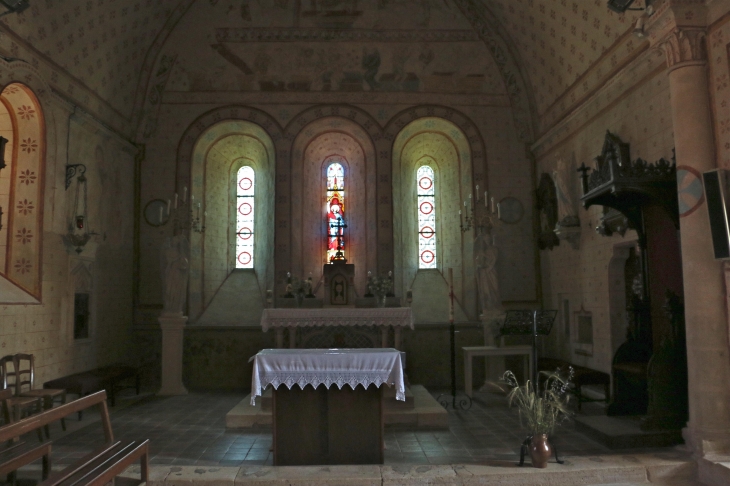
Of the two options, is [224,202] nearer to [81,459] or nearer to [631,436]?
[81,459]

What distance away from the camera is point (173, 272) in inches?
419

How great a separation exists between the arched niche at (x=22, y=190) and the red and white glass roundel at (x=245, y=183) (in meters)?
5.33

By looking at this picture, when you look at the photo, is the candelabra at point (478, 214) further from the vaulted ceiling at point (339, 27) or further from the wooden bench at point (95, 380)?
the wooden bench at point (95, 380)

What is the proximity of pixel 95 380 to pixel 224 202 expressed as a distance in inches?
212

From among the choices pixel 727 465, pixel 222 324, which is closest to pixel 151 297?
pixel 222 324

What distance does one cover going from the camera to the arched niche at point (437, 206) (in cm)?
1220

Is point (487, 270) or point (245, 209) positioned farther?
point (245, 209)

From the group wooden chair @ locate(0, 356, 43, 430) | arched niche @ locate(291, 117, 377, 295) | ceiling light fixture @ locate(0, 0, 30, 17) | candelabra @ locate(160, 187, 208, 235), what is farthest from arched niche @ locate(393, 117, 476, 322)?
ceiling light fixture @ locate(0, 0, 30, 17)

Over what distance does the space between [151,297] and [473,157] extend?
23.7ft

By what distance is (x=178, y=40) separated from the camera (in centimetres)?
1212

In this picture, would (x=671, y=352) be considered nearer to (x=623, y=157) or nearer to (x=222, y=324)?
(x=623, y=157)

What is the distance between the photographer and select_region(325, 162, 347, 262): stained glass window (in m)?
12.8

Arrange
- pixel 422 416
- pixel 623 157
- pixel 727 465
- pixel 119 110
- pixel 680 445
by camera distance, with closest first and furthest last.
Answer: pixel 727 465, pixel 680 445, pixel 422 416, pixel 623 157, pixel 119 110

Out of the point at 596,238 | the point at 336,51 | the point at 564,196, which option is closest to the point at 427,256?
the point at 564,196
